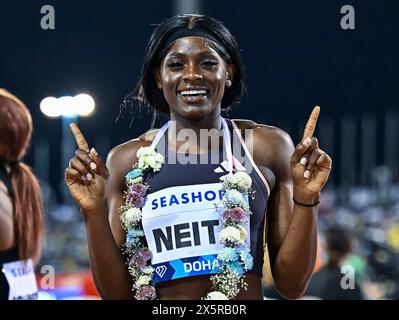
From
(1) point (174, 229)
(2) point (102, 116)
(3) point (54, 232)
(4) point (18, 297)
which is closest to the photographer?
(1) point (174, 229)

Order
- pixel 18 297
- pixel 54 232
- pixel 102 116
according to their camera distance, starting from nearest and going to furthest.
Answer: pixel 18 297
pixel 102 116
pixel 54 232

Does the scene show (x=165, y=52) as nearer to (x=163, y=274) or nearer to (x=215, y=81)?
(x=215, y=81)

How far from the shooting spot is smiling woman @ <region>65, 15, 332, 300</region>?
368 centimetres

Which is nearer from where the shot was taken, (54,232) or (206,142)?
(206,142)

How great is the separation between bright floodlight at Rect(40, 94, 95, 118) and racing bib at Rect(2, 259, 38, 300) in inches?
30.5

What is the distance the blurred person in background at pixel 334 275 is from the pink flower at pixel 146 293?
10.0 feet

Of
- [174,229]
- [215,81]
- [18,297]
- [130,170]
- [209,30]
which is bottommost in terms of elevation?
[18,297]

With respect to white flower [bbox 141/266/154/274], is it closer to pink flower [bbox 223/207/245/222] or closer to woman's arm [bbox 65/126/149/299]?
woman's arm [bbox 65/126/149/299]

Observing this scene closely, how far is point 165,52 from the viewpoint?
3908 millimetres

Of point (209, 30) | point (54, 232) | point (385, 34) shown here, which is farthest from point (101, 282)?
point (54, 232)

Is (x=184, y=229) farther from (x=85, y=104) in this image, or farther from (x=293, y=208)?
(x=85, y=104)

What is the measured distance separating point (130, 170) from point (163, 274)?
49 cm

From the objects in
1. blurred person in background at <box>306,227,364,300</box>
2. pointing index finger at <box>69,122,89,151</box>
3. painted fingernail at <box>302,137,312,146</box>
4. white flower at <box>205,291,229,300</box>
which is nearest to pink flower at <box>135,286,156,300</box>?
white flower at <box>205,291,229,300</box>

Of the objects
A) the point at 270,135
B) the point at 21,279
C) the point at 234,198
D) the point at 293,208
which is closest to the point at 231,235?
the point at 234,198
